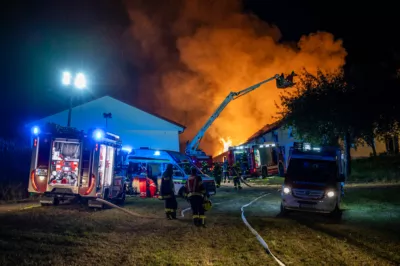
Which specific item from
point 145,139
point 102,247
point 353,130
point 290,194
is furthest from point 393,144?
point 102,247

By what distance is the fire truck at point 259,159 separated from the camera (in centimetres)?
2683

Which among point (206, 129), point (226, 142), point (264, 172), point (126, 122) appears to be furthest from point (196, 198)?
point (226, 142)

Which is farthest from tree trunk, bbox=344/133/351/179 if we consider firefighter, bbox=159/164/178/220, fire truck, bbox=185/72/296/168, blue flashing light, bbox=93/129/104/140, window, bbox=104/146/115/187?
blue flashing light, bbox=93/129/104/140

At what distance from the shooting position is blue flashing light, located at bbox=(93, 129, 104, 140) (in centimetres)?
1129

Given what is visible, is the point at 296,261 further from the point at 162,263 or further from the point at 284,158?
the point at 284,158

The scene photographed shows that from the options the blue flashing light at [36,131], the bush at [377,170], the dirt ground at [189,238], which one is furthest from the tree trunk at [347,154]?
the blue flashing light at [36,131]

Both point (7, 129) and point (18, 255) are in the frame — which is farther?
point (7, 129)

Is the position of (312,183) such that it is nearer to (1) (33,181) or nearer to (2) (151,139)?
(1) (33,181)

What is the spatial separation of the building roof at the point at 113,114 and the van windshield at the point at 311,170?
2087cm

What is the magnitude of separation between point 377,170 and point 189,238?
22049mm

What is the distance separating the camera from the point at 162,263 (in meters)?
5.46

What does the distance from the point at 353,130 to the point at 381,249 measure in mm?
19345

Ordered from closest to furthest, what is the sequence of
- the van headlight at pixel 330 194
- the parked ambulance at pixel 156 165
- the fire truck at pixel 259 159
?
the van headlight at pixel 330 194 → the parked ambulance at pixel 156 165 → the fire truck at pixel 259 159

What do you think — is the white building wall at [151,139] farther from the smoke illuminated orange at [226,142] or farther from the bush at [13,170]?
the smoke illuminated orange at [226,142]
